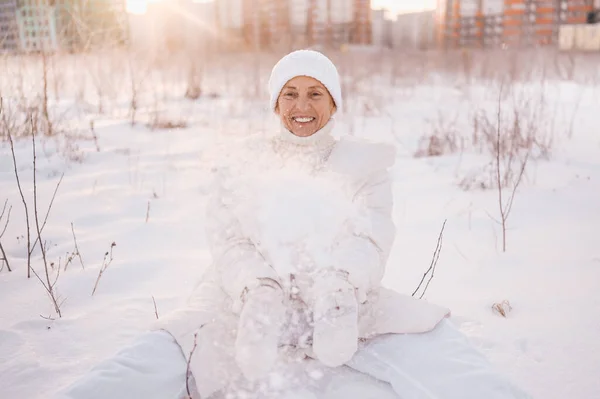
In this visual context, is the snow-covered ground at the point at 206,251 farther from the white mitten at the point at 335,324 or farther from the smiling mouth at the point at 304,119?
the smiling mouth at the point at 304,119

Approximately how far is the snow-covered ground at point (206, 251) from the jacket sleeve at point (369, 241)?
65 centimetres

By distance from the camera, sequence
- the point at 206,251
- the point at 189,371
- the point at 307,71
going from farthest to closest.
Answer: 1. the point at 206,251
2. the point at 307,71
3. the point at 189,371

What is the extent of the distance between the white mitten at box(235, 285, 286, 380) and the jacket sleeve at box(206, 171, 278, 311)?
0.15 ft

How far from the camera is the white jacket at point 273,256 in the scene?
4.66 ft

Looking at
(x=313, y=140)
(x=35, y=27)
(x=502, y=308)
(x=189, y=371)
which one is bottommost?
(x=502, y=308)

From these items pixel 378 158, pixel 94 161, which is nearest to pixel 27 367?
pixel 378 158

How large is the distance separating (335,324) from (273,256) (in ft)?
1.05

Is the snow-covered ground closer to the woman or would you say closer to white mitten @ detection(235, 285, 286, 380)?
the woman

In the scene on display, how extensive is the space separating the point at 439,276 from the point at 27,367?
6.06 ft

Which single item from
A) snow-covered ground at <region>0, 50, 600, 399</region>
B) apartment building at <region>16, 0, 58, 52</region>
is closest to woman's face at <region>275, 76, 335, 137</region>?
snow-covered ground at <region>0, 50, 600, 399</region>

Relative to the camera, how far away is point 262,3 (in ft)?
145

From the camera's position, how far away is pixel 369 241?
1.53 meters

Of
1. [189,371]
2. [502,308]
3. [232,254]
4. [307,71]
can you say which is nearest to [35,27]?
[307,71]

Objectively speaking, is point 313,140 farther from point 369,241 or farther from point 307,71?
point 369,241
